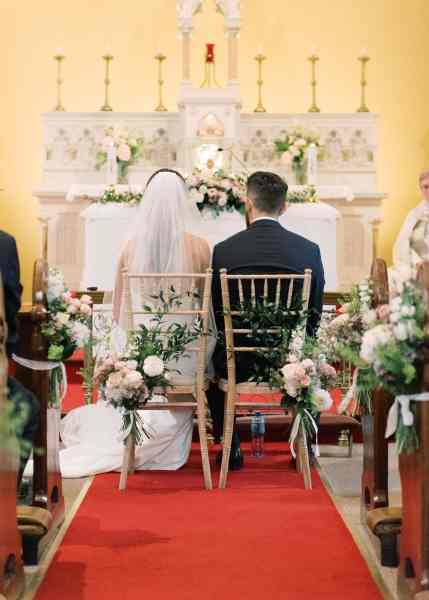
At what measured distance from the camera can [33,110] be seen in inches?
485

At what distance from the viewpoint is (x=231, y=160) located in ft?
35.4

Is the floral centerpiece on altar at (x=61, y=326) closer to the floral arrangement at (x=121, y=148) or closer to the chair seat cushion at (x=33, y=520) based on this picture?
the chair seat cushion at (x=33, y=520)

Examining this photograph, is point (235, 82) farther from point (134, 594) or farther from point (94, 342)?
point (134, 594)

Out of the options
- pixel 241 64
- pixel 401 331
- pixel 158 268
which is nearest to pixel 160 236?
pixel 158 268

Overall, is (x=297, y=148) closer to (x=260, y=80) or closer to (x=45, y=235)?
(x=260, y=80)

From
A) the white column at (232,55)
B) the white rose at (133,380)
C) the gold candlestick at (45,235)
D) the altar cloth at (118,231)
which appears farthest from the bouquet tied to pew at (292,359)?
the white column at (232,55)

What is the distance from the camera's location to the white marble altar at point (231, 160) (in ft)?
36.0

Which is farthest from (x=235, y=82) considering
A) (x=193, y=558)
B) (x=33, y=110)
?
(x=193, y=558)

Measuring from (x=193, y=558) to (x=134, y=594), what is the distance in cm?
45

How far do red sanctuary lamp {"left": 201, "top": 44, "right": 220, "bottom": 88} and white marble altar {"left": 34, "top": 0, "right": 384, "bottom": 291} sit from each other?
21 cm

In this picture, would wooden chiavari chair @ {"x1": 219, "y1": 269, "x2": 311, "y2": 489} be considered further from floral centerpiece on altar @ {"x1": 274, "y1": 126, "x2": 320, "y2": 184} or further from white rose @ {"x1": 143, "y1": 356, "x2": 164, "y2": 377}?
floral centerpiece on altar @ {"x1": 274, "y1": 126, "x2": 320, "y2": 184}

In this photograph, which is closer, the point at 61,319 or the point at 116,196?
the point at 61,319

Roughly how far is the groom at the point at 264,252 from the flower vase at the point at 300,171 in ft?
17.9

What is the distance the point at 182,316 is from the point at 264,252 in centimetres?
55
